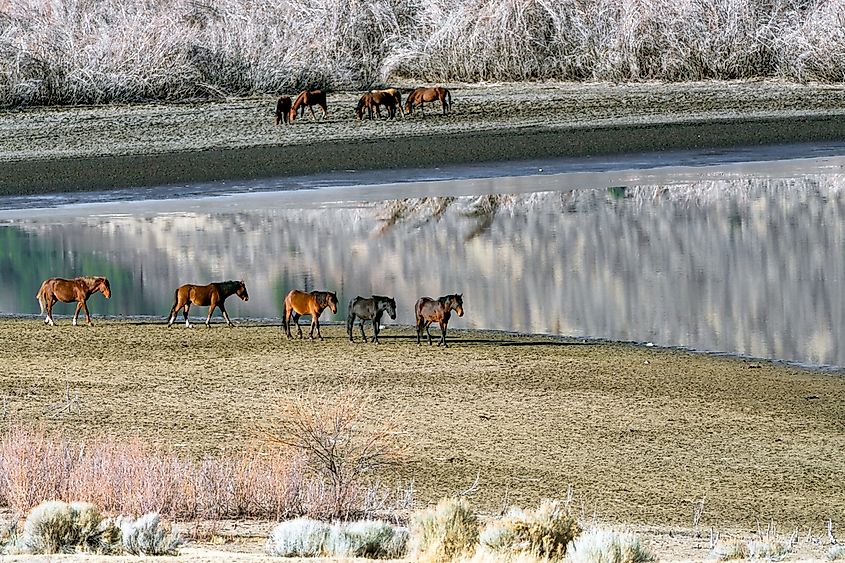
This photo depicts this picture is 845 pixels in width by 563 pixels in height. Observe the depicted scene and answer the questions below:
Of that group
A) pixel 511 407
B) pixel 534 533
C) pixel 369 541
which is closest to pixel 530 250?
pixel 511 407

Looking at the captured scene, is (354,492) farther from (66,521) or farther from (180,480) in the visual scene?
Answer: (66,521)

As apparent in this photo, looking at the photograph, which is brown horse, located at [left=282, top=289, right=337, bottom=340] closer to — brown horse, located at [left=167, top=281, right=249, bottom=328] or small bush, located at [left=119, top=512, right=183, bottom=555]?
brown horse, located at [left=167, top=281, right=249, bottom=328]

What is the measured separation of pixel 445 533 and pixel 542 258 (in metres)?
12.4

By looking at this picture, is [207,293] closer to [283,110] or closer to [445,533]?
[445,533]

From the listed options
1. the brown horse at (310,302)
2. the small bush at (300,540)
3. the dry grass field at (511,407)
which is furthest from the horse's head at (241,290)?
the small bush at (300,540)

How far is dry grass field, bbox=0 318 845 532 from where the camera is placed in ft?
32.6

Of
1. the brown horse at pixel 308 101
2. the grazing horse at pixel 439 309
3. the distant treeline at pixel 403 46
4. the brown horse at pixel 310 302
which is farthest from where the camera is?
the distant treeline at pixel 403 46

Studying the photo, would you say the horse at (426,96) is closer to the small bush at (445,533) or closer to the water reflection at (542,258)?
the water reflection at (542,258)

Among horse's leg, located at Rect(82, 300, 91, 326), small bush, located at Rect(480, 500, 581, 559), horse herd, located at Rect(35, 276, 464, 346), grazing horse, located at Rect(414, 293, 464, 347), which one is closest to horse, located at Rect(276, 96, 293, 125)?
horse herd, located at Rect(35, 276, 464, 346)

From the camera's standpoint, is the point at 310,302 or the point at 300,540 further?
the point at 310,302

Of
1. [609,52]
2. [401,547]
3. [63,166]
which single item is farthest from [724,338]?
[609,52]

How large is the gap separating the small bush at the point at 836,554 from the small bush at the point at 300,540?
225 cm

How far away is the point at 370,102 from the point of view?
31.8m

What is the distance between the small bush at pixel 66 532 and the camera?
7.57 metres
